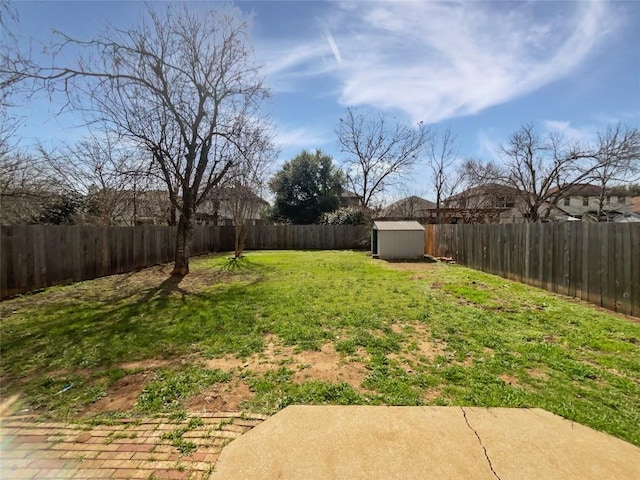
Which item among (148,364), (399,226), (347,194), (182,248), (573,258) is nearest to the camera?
(148,364)

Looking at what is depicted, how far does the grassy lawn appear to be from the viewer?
245cm

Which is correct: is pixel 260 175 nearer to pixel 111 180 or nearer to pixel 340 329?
pixel 111 180

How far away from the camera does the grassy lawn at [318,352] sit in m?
2.45

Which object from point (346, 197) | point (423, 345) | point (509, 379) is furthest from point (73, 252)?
point (346, 197)

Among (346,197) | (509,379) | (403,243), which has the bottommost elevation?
(509,379)

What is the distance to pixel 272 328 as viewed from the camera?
4215 mm

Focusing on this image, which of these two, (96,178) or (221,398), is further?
(96,178)

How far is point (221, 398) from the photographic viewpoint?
97.6 inches

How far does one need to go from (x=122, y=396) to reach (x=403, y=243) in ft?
37.3

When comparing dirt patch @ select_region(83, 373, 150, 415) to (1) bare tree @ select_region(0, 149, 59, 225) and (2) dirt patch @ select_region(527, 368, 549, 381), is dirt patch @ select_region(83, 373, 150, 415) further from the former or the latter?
(1) bare tree @ select_region(0, 149, 59, 225)

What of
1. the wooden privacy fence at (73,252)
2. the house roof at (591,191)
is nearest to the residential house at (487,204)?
the house roof at (591,191)

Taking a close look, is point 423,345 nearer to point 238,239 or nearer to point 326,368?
point 326,368

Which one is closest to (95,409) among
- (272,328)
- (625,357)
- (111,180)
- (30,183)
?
(272,328)

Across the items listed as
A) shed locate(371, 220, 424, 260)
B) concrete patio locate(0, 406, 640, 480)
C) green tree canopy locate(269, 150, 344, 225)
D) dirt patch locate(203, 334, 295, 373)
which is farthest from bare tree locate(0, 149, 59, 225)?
green tree canopy locate(269, 150, 344, 225)
